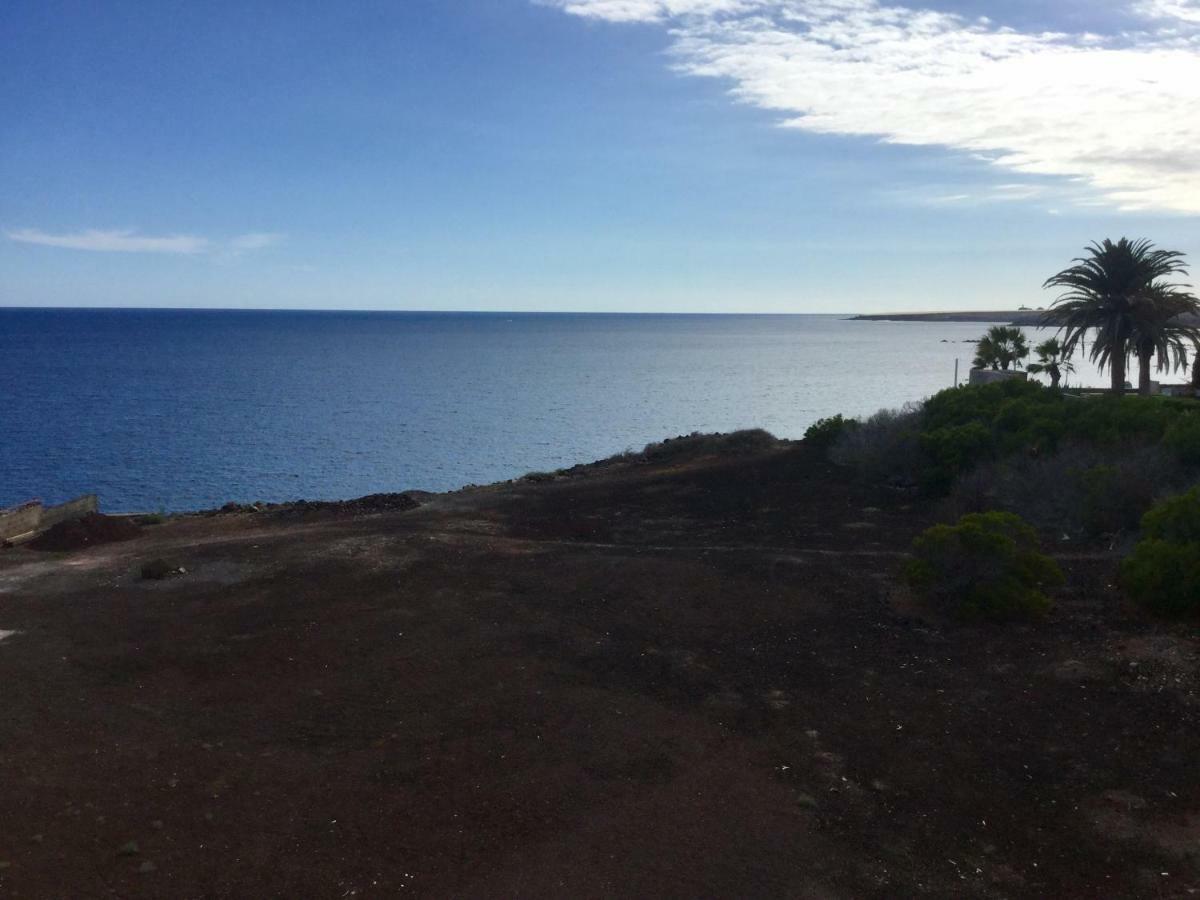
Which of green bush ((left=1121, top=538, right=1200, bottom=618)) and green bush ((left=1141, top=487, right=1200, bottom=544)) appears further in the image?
green bush ((left=1141, top=487, right=1200, bottom=544))

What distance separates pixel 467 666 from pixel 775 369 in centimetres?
11467

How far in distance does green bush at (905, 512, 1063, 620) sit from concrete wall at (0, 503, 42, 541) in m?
20.7

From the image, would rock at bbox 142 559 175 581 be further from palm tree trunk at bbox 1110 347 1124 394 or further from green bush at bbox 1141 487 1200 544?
palm tree trunk at bbox 1110 347 1124 394

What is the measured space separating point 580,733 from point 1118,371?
30.6 metres

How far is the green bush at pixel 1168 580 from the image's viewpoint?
13008mm

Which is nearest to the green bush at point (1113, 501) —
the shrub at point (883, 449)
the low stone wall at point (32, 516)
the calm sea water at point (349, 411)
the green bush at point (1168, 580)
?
the green bush at point (1168, 580)

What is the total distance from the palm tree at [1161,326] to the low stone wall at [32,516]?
109ft

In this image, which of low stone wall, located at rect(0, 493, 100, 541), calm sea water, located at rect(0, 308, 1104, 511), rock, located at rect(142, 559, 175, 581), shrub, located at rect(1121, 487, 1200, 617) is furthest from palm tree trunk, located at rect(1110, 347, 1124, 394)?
low stone wall, located at rect(0, 493, 100, 541)

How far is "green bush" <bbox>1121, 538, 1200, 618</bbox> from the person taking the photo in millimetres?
13008

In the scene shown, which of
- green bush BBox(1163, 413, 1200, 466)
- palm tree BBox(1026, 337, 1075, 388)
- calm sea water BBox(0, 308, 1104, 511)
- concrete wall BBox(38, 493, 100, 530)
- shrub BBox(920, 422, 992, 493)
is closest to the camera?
green bush BBox(1163, 413, 1200, 466)

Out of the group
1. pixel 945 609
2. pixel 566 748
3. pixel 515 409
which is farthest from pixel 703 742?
pixel 515 409

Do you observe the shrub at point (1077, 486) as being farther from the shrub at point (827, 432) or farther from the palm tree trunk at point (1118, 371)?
the palm tree trunk at point (1118, 371)

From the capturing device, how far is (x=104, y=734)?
1067 centimetres

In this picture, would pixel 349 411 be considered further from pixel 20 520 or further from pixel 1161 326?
pixel 1161 326
